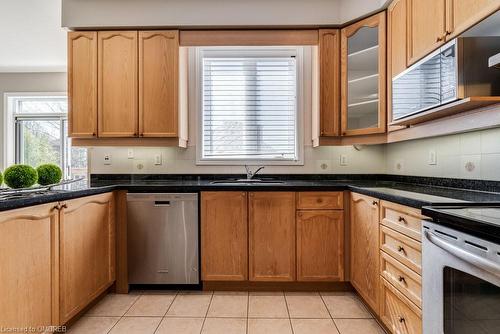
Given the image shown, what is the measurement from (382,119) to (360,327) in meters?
1.56

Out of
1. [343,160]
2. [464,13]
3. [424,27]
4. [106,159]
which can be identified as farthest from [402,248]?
[106,159]

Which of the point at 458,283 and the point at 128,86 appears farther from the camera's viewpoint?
the point at 128,86

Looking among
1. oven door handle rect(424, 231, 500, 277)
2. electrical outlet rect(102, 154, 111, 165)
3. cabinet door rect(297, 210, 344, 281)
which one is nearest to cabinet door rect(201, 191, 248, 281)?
cabinet door rect(297, 210, 344, 281)

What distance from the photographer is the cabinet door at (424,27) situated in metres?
1.63

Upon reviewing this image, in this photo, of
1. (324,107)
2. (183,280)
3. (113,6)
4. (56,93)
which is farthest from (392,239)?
(56,93)

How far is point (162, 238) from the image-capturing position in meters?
2.33

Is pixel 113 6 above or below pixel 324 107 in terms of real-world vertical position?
above

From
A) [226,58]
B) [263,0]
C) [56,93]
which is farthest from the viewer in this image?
[56,93]

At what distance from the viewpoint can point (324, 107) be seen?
260cm

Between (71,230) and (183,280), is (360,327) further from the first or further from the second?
(71,230)

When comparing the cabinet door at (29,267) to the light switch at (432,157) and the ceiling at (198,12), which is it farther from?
the light switch at (432,157)

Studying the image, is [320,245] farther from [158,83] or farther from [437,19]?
[158,83]

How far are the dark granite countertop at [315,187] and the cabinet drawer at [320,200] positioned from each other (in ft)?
0.14

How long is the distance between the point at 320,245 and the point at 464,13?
174cm
